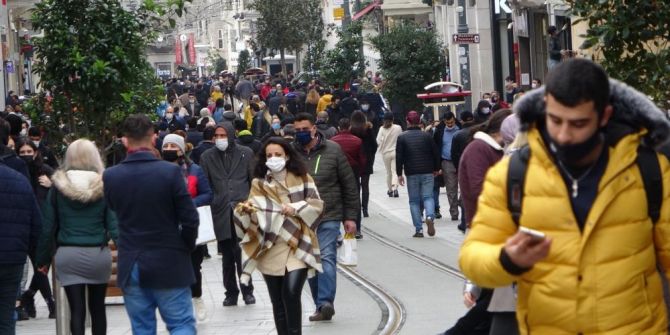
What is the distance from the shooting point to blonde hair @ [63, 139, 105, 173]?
978 cm

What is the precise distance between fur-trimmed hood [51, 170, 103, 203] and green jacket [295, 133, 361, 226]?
9.17 feet

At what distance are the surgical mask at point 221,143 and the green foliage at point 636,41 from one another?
4768 mm

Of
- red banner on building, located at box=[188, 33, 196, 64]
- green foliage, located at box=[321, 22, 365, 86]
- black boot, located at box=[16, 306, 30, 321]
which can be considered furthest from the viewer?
red banner on building, located at box=[188, 33, 196, 64]

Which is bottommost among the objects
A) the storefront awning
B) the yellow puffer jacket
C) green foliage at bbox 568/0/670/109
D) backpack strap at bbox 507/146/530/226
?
the yellow puffer jacket

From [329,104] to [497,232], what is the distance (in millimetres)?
31614

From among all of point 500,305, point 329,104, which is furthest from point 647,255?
point 329,104

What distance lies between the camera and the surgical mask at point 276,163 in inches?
406

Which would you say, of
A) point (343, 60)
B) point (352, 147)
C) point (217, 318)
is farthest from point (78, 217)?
point (343, 60)

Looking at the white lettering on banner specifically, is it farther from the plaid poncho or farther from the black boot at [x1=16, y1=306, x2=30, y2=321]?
the plaid poncho

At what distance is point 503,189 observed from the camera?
4.82 meters

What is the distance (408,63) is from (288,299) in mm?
28059

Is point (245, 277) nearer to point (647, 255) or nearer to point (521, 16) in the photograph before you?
point (647, 255)

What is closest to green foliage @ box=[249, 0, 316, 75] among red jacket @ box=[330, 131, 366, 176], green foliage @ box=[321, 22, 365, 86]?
green foliage @ box=[321, 22, 365, 86]

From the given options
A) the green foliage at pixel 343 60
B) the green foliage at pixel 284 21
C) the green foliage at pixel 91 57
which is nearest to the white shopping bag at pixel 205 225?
the green foliage at pixel 91 57
